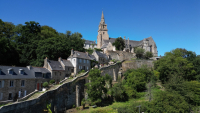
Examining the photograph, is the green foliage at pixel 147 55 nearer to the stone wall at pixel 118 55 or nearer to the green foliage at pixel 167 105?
the stone wall at pixel 118 55

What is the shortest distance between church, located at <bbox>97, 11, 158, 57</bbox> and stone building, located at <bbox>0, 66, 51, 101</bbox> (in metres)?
32.0

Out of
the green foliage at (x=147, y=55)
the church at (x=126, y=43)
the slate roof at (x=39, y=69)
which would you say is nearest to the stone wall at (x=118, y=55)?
the church at (x=126, y=43)

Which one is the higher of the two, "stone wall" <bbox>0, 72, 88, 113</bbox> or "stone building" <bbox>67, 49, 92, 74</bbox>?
"stone building" <bbox>67, 49, 92, 74</bbox>

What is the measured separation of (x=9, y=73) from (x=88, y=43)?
195 ft

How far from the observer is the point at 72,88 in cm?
2750

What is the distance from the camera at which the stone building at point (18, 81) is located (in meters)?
22.4

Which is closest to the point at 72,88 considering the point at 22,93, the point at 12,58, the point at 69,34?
the point at 22,93

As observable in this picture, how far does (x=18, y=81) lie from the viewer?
79.3 ft

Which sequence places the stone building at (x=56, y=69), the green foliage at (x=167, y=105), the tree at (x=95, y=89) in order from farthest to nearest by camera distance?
1. the stone building at (x=56, y=69)
2. the tree at (x=95, y=89)
3. the green foliage at (x=167, y=105)

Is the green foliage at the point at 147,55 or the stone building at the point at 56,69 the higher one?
the green foliage at the point at 147,55

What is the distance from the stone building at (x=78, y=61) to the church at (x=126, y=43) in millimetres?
19414

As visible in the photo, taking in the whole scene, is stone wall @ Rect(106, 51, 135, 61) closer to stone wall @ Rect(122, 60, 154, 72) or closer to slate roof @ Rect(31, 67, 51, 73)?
stone wall @ Rect(122, 60, 154, 72)

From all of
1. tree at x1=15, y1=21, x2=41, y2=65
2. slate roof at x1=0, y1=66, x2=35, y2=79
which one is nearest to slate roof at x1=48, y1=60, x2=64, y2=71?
slate roof at x1=0, y1=66, x2=35, y2=79

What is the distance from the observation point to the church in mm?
58631
